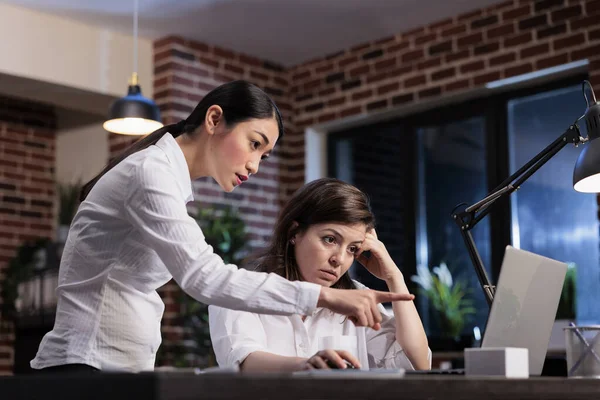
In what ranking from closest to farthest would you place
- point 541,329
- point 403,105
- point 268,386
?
point 268,386, point 541,329, point 403,105

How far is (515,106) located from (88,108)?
2.63 m

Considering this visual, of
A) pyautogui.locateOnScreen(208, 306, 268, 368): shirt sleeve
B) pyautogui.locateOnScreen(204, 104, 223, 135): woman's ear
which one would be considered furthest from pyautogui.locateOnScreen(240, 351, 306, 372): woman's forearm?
pyautogui.locateOnScreen(204, 104, 223, 135): woman's ear

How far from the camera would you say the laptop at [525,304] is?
62.6 inches

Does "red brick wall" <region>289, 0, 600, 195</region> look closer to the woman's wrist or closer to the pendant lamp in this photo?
the pendant lamp

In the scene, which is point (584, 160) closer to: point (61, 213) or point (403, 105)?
point (403, 105)

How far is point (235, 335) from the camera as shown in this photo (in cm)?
204

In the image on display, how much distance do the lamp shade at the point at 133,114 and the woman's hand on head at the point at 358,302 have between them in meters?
2.33

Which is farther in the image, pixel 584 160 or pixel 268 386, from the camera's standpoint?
pixel 584 160

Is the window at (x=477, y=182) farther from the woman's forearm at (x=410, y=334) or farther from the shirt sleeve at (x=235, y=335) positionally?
the shirt sleeve at (x=235, y=335)

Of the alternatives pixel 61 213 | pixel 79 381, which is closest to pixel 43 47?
pixel 61 213

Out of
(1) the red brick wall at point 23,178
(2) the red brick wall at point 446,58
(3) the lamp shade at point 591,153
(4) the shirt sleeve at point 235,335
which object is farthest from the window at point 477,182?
(4) the shirt sleeve at point 235,335

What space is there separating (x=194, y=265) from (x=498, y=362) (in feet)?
1.81

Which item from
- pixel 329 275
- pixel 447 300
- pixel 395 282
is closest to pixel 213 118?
pixel 329 275

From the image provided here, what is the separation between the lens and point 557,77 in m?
4.57
